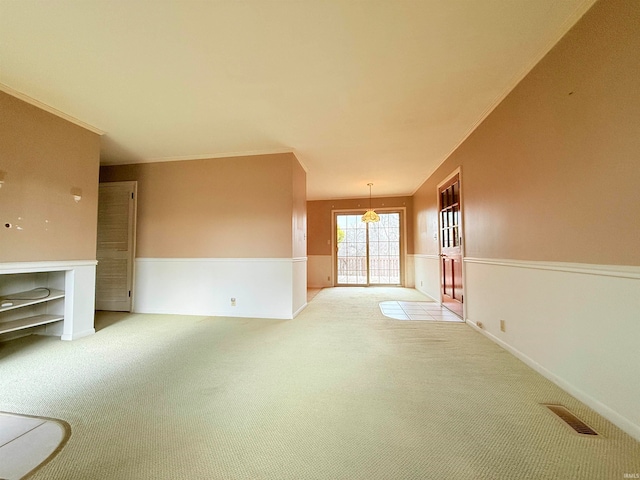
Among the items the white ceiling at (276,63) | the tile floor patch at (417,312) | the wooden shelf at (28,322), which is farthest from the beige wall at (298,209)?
the wooden shelf at (28,322)

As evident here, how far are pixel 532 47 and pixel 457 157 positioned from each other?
174 cm

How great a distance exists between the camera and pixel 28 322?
8.16 ft

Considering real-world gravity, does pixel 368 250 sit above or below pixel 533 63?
below

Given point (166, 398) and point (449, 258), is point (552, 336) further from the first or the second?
point (166, 398)

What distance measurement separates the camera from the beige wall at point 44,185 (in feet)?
7.34

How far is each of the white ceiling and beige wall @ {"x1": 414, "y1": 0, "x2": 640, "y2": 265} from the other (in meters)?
0.22

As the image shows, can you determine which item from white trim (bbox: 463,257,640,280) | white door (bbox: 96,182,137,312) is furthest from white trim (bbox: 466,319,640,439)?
white door (bbox: 96,182,137,312)

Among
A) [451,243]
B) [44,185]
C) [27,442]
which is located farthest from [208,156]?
[451,243]

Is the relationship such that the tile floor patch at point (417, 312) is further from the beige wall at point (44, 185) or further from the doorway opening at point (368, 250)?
the beige wall at point (44, 185)

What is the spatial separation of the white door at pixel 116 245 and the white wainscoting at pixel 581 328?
16.3 ft

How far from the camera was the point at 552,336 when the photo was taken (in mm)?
1751

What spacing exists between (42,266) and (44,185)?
82 cm

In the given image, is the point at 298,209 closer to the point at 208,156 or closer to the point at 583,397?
the point at 208,156

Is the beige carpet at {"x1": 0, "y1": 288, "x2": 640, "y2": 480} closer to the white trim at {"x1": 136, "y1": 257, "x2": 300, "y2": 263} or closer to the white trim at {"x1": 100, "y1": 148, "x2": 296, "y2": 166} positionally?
the white trim at {"x1": 136, "y1": 257, "x2": 300, "y2": 263}
